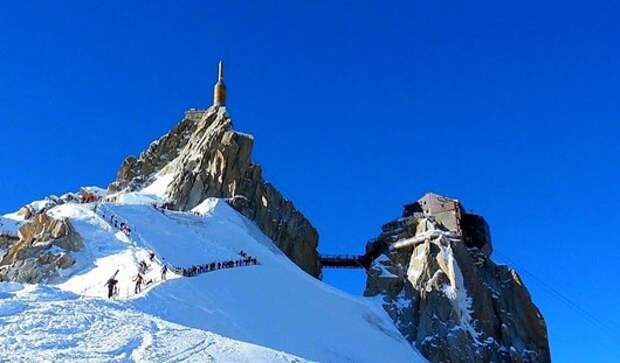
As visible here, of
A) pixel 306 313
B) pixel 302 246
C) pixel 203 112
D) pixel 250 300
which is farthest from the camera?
pixel 203 112

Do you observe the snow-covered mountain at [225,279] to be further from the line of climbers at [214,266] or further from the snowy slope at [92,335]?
the line of climbers at [214,266]

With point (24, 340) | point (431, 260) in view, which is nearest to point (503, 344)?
point (431, 260)

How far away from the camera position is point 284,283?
180 ft

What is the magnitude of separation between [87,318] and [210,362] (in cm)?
621

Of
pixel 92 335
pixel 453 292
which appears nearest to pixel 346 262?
pixel 453 292

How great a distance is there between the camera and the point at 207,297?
39719mm

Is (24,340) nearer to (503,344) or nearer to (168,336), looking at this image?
(168,336)

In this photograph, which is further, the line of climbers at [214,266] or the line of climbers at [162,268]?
the line of climbers at [214,266]

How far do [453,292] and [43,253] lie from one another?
46853mm

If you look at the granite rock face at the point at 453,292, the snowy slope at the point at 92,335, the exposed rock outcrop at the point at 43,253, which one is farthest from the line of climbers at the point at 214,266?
the granite rock face at the point at 453,292

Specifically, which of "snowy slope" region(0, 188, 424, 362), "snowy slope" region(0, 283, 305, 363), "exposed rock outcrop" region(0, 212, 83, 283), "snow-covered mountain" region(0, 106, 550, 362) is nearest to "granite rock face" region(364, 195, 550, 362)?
"snow-covered mountain" region(0, 106, 550, 362)

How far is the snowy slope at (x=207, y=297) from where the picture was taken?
Result: 2878 cm

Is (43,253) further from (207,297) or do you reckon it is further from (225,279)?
(207,297)

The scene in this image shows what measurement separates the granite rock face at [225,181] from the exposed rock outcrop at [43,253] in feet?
80.0
